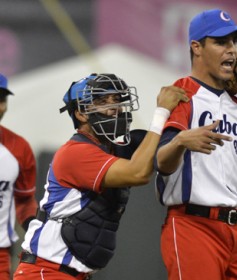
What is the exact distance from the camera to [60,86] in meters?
10.2

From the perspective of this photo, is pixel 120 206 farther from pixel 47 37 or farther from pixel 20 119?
pixel 47 37

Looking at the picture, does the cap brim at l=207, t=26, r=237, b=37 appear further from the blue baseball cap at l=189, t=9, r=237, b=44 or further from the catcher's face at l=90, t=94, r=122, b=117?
the catcher's face at l=90, t=94, r=122, b=117

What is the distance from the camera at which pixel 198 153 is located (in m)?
3.79

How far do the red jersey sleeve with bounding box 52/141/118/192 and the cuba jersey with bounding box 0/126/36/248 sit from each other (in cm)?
121

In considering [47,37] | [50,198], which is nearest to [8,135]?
[50,198]

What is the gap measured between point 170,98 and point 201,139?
0.37 metres

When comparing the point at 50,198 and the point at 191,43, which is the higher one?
the point at 191,43

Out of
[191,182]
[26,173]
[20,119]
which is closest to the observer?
[191,182]

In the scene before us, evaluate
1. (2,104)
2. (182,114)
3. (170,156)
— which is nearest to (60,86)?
(2,104)

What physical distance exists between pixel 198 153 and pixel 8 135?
5.87 ft

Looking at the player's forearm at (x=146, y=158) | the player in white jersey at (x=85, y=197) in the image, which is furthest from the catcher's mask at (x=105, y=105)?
the player's forearm at (x=146, y=158)

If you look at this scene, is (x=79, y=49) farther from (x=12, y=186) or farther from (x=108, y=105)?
(x=108, y=105)

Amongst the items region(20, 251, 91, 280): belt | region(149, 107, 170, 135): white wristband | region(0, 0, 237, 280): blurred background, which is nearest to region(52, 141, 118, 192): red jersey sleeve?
region(149, 107, 170, 135): white wristband

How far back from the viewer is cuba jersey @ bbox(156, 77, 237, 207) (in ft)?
12.4
